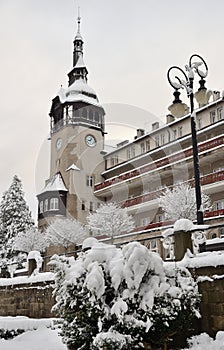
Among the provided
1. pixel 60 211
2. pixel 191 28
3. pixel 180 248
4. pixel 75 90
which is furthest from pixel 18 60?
pixel 75 90

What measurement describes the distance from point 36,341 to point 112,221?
24.4 metres

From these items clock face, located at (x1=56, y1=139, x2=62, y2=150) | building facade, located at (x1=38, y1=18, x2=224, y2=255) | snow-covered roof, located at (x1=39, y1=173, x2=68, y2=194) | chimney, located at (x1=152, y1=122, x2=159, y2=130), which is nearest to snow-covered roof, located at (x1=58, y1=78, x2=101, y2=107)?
building facade, located at (x1=38, y1=18, x2=224, y2=255)

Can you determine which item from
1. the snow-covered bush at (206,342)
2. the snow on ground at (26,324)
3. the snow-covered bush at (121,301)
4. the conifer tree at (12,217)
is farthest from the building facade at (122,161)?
the snow-covered bush at (121,301)

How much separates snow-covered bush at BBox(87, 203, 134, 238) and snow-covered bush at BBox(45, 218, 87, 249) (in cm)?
205

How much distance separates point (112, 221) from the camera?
113 ft

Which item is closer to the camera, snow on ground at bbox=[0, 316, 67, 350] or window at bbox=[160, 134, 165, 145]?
snow on ground at bbox=[0, 316, 67, 350]

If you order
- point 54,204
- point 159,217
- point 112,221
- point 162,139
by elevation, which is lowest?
Result: point 112,221

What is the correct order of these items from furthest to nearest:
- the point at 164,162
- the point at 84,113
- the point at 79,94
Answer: the point at 79,94, the point at 84,113, the point at 164,162

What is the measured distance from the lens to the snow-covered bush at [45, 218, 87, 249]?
119 ft

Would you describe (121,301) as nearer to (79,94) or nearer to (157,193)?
(157,193)

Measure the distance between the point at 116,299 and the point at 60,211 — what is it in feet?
113

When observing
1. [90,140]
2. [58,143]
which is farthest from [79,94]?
[58,143]

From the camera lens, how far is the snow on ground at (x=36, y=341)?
9555mm

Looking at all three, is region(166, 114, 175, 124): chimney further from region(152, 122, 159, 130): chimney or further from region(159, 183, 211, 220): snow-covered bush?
region(159, 183, 211, 220): snow-covered bush
